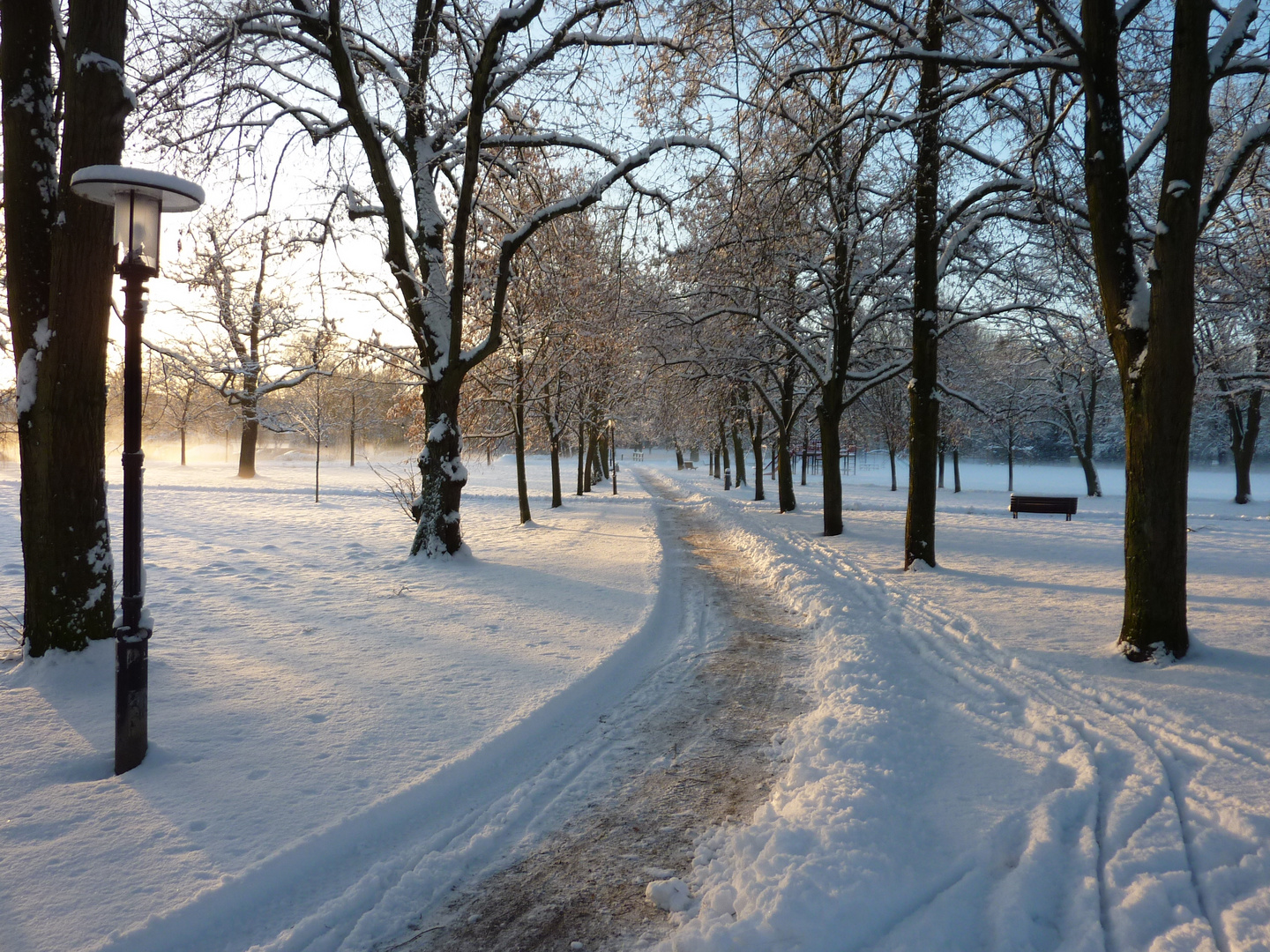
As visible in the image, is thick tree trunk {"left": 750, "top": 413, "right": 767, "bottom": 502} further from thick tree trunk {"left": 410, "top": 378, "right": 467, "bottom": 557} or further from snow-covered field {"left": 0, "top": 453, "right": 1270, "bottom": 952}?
snow-covered field {"left": 0, "top": 453, "right": 1270, "bottom": 952}

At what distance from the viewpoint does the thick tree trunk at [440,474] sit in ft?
33.1

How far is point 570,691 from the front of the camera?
5.18 m

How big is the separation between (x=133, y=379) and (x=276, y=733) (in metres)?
2.36

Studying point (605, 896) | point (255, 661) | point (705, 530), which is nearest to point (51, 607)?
point (255, 661)

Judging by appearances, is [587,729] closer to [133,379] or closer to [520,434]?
[133,379]

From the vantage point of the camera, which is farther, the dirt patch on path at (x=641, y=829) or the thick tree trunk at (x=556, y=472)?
the thick tree trunk at (x=556, y=472)

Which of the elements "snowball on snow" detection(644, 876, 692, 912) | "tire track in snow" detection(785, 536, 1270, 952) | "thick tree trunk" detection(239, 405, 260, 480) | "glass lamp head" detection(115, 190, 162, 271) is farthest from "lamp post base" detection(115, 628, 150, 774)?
"thick tree trunk" detection(239, 405, 260, 480)

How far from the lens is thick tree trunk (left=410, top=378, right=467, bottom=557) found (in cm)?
1009

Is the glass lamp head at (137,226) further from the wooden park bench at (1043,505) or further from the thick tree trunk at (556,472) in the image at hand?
the wooden park bench at (1043,505)

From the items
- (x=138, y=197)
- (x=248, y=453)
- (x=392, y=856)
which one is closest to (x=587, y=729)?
(x=392, y=856)

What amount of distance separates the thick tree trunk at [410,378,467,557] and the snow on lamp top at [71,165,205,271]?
6277mm

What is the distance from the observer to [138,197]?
3604 millimetres

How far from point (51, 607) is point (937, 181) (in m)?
11.7

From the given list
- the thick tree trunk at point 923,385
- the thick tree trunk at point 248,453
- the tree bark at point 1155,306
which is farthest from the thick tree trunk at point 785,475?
the thick tree trunk at point 248,453
